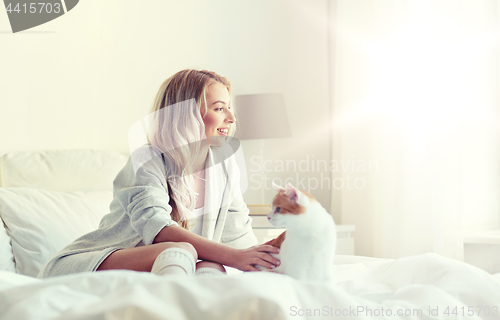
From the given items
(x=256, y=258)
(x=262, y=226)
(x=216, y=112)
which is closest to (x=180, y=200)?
(x=216, y=112)

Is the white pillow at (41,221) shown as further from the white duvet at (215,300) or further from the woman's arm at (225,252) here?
the white duvet at (215,300)

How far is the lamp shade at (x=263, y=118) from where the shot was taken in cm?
225

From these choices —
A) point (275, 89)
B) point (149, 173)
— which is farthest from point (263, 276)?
point (275, 89)

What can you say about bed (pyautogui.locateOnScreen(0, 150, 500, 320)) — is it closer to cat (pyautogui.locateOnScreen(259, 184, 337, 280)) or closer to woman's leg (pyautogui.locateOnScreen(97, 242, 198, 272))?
cat (pyautogui.locateOnScreen(259, 184, 337, 280))

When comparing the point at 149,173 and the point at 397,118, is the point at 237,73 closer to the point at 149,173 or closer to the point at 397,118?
the point at 397,118

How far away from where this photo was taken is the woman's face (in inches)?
51.1

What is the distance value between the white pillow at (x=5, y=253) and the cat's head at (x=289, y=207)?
2.99ft

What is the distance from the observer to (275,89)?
259 cm

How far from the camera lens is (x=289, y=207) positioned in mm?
770

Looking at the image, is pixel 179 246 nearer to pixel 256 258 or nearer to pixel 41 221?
pixel 256 258

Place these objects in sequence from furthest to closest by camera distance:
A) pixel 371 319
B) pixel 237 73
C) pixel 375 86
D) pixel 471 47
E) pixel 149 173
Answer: pixel 237 73, pixel 375 86, pixel 471 47, pixel 149 173, pixel 371 319

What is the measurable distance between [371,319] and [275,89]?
2.15m

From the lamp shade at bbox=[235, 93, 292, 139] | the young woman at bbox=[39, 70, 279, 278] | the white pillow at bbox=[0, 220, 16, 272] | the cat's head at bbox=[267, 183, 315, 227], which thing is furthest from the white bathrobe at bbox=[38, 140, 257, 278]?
the lamp shade at bbox=[235, 93, 292, 139]

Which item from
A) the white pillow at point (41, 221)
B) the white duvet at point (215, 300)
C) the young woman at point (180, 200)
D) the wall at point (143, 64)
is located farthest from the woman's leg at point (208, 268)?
the wall at point (143, 64)
